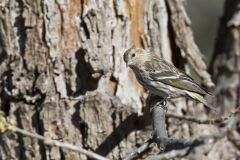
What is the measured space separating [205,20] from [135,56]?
9552 millimetres

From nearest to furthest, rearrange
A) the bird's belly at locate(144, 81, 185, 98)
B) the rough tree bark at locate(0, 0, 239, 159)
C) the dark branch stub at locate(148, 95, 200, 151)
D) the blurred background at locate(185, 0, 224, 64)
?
the dark branch stub at locate(148, 95, 200, 151) < the rough tree bark at locate(0, 0, 239, 159) < the bird's belly at locate(144, 81, 185, 98) < the blurred background at locate(185, 0, 224, 64)

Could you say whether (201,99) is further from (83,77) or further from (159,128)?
(159,128)

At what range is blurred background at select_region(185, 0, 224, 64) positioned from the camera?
15.3 metres

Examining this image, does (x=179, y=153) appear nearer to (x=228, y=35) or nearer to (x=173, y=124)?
(x=173, y=124)

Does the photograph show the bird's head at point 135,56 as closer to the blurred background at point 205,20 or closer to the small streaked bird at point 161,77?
the small streaked bird at point 161,77

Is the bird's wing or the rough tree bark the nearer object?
the rough tree bark

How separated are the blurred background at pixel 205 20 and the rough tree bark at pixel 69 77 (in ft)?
28.9

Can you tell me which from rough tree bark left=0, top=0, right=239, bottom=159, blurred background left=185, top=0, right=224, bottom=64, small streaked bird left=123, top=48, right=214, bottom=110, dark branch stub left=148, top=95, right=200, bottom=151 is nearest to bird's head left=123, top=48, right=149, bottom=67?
small streaked bird left=123, top=48, right=214, bottom=110

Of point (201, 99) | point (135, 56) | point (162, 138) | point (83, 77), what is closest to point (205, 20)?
point (201, 99)

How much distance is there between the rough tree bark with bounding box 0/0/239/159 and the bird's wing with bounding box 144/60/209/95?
0.60 meters

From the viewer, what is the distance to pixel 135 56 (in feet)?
21.3

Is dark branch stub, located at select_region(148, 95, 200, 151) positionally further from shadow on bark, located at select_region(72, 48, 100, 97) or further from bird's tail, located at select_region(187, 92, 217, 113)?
bird's tail, located at select_region(187, 92, 217, 113)

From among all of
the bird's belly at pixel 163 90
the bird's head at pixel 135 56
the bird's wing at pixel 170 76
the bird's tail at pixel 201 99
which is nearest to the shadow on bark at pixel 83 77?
the bird's head at pixel 135 56

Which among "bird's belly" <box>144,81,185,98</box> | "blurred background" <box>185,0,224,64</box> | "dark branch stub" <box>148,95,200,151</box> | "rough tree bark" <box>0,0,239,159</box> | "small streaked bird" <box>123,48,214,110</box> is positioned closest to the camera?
"dark branch stub" <box>148,95,200,151</box>
